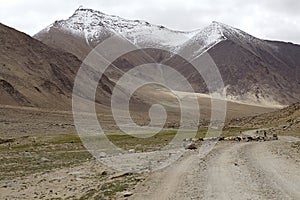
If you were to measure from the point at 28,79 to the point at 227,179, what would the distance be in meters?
158

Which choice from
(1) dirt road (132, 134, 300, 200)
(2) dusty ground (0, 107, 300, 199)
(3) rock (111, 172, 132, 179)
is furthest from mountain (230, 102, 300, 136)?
(3) rock (111, 172, 132, 179)

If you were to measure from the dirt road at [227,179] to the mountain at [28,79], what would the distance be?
124435 millimetres

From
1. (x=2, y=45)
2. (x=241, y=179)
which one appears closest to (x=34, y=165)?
(x=241, y=179)

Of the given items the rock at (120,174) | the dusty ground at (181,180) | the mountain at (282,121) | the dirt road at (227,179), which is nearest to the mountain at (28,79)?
the mountain at (282,121)

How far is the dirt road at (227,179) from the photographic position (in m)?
16.7

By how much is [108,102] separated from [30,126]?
88416mm

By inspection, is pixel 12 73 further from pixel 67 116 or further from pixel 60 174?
pixel 60 174

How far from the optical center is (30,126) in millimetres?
110625

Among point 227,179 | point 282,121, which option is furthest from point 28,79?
point 227,179

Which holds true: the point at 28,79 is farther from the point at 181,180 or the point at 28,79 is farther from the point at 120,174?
the point at 181,180

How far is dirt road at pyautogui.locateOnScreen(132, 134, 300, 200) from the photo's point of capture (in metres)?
16.7

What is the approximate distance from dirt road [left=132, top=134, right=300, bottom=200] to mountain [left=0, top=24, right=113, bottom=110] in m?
124

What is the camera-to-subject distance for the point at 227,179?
1964 cm

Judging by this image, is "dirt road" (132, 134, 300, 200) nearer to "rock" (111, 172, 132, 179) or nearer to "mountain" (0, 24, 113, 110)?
"rock" (111, 172, 132, 179)
